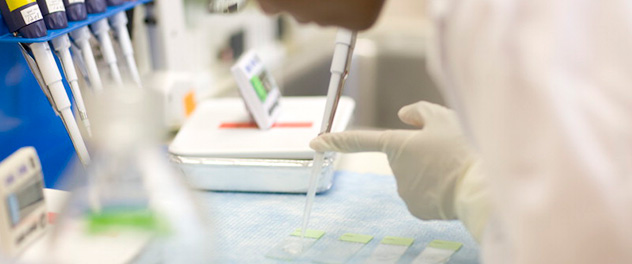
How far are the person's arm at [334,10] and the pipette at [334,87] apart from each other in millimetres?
135

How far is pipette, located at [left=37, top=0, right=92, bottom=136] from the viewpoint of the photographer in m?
0.87

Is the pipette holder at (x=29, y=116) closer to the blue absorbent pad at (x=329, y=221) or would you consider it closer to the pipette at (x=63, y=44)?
the pipette at (x=63, y=44)

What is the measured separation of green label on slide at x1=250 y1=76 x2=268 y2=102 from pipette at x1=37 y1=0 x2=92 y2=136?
263mm

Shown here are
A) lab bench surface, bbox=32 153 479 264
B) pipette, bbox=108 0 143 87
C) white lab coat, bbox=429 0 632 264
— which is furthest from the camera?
pipette, bbox=108 0 143 87

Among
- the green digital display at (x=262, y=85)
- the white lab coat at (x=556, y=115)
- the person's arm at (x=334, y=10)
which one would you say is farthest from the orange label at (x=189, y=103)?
the white lab coat at (x=556, y=115)

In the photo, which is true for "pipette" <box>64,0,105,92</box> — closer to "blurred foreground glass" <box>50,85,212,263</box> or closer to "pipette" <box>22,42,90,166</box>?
"pipette" <box>22,42,90,166</box>

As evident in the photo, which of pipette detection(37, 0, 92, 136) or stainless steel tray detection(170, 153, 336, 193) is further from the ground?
pipette detection(37, 0, 92, 136)

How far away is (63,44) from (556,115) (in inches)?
25.4

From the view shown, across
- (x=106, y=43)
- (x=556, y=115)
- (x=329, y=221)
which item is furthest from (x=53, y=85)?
(x=556, y=115)

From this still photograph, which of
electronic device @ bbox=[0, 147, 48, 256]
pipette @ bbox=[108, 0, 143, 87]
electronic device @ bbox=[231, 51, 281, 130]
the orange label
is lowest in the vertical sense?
the orange label

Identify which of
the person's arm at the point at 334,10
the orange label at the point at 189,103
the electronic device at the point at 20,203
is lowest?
the orange label at the point at 189,103

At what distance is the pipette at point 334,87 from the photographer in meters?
0.87

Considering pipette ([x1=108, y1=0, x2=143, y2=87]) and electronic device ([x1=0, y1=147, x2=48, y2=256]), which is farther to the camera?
pipette ([x1=108, y1=0, x2=143, y2=87])

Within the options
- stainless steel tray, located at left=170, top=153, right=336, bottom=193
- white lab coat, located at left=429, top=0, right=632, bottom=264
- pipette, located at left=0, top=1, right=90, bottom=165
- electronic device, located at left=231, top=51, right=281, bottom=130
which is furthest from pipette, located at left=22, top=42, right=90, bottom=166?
white lab coat, located at left=429, top=0, right=632, bottom=264
